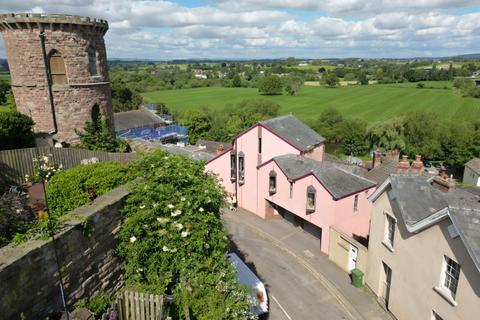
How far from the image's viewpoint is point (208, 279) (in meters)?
9.42

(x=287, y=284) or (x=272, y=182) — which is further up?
(x=272, y=182)

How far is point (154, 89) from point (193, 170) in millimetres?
125085

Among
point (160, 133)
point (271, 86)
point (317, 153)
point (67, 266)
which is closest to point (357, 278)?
point (317, 153)

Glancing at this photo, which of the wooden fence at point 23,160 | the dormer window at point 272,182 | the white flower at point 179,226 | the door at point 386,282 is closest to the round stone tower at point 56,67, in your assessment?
the wooden fence at point 23,160

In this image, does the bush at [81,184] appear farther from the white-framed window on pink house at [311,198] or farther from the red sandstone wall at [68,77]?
the white-framed window on pink house at [311,198]

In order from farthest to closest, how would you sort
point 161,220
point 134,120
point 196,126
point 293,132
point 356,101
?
point 356,101 → point 196,126 → point 134,120 → point 293,132 → point 161,220

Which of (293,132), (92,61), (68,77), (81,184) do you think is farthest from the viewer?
(293,132)

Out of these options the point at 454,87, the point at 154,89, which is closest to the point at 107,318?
the point at 154,89

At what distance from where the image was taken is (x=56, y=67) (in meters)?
17.3

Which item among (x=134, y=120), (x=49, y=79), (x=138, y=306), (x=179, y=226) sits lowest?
(x=134, y=120)

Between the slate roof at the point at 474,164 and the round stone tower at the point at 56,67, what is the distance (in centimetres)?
4277

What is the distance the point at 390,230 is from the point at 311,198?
237 inches

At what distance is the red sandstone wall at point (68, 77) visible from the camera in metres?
16.6

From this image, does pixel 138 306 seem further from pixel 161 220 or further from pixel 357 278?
pixel 357 278
